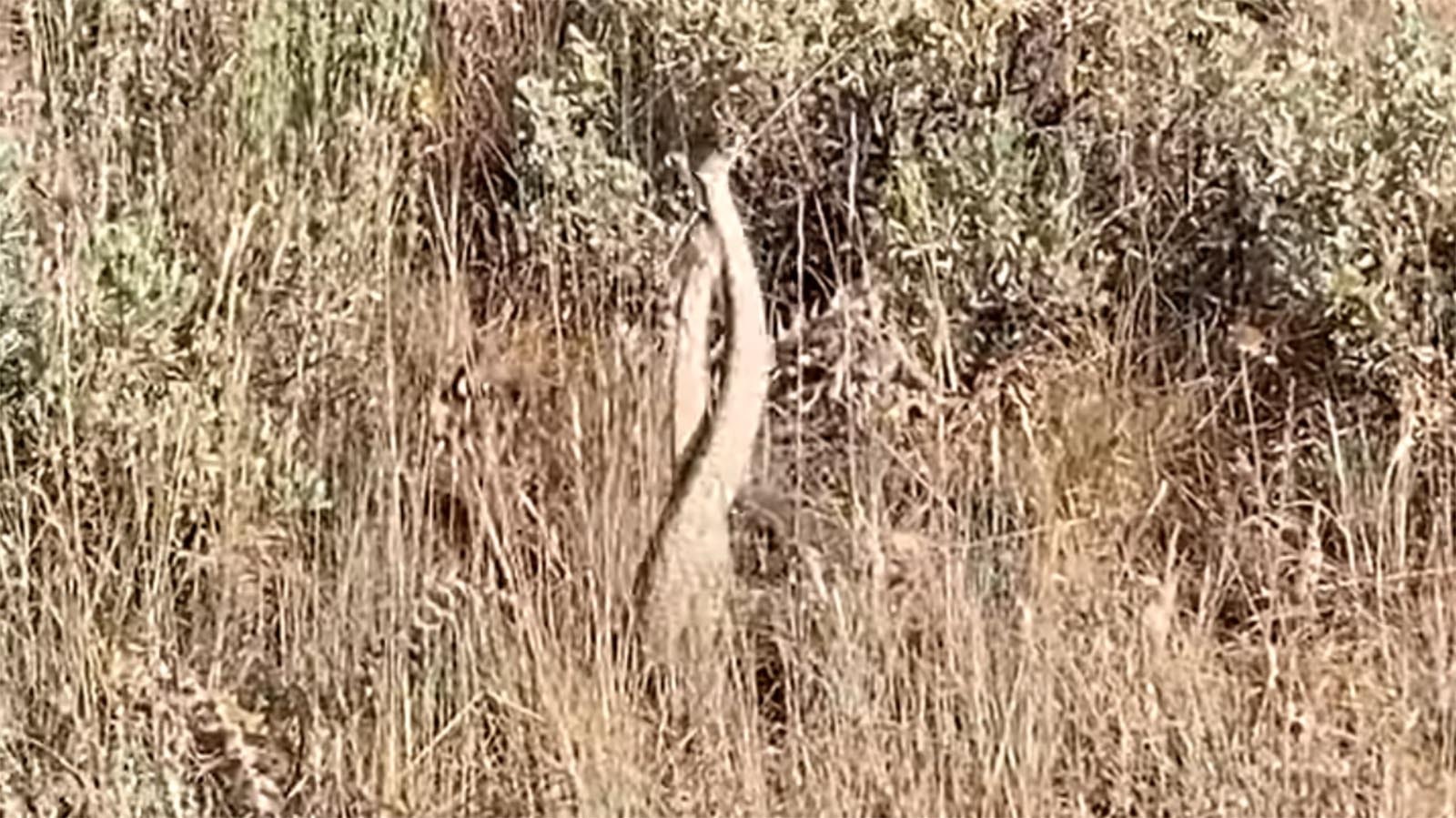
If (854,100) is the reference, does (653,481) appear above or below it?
below

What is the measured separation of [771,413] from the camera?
12.6 feet

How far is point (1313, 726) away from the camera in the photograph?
10.3ft

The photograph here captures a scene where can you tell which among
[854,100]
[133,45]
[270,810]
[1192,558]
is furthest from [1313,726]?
[133,45]

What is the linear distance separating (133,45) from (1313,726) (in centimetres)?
231

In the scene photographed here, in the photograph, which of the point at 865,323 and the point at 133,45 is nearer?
the point at 865,323

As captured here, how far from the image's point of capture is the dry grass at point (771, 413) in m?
3.13

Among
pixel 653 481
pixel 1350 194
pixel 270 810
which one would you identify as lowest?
pixel 270 810

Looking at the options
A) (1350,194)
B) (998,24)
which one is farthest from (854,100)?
(1350,194)

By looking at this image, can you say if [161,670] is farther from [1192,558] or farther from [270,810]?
[1192,558]

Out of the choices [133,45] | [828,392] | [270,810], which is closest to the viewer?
[270,810]

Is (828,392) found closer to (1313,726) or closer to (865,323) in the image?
(865,323)

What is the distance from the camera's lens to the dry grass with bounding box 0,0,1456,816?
3131 millimetres

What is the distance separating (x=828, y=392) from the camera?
12.7 ft

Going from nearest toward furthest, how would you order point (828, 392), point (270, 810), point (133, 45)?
1. point (270, 810)
2. point (828, 392)
3. point (133, 45)
